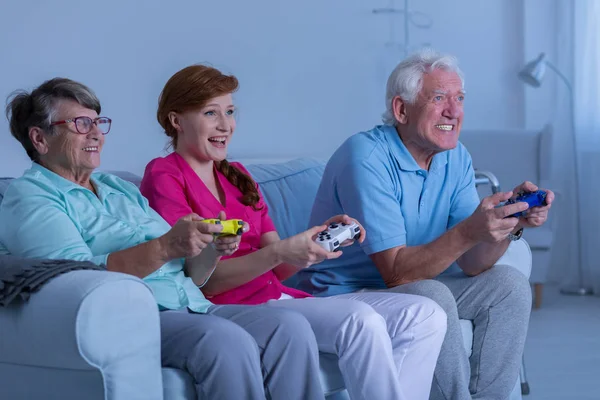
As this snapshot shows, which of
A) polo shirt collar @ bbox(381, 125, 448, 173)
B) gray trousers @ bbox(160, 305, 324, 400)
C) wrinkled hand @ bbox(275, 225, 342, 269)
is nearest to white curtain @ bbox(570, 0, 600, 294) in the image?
polo shirt collar @ bbox(381, 125, 448, 173)

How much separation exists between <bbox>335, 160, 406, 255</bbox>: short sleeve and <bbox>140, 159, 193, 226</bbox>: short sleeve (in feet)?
1.40

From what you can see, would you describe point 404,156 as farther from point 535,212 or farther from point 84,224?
point 84,224

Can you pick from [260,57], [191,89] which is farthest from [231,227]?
[260,57]

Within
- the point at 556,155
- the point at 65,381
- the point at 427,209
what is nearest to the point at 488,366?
the point at 427,209

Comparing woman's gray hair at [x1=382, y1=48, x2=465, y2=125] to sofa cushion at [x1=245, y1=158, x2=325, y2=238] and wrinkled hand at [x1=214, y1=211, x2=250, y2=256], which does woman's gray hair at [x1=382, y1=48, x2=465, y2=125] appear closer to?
sofa cushion at [x1=245, y1=158, x2=325, y2=238]

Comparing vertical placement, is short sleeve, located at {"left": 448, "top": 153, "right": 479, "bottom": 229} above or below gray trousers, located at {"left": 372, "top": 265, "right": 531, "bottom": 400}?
above

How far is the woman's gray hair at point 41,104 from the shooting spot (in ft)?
6.14

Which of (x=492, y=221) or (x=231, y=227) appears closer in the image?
(x=231, y=227)

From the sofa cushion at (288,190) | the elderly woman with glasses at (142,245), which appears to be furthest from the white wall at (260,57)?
the elderly woman with glasses at (142,245)

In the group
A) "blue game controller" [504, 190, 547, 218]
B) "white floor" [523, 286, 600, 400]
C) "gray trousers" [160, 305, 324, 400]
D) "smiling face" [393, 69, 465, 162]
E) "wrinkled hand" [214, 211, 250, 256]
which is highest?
"smiling face" [393, 69, 465, 162]

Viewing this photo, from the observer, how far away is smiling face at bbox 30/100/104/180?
6.14 ft

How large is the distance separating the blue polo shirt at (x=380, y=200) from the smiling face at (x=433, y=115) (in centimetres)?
4

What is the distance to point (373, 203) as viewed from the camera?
7.25 feet

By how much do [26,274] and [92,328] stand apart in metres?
0.18
